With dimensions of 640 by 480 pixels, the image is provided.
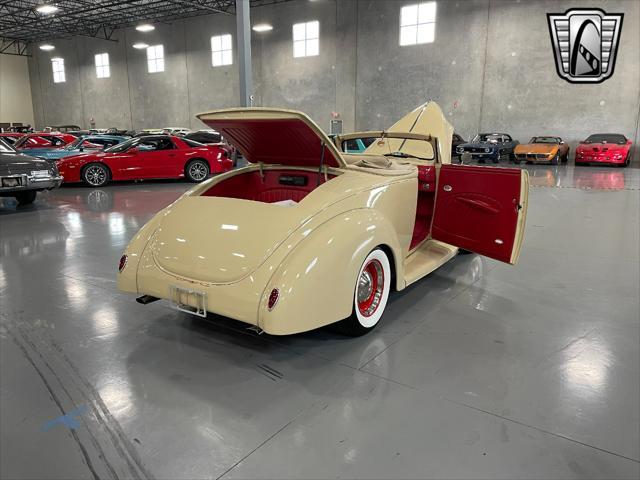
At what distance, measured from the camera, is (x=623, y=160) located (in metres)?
15.8

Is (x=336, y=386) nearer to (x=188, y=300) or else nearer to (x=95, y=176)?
(x=188, y=300)

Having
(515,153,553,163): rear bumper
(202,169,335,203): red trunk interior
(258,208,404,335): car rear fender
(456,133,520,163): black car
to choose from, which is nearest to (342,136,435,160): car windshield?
(202,169,335,203): red trunk interior

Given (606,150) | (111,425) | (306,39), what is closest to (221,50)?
(306,39)

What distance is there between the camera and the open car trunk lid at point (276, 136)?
10.2 ft

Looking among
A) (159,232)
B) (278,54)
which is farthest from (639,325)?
(278,54)

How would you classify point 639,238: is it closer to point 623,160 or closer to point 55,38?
point 623,160

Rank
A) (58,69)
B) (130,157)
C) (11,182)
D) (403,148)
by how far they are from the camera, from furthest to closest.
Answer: (58,69) → (130,157) → (11,182) → (403,148)

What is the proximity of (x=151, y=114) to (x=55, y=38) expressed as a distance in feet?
36.6

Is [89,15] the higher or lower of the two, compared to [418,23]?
higher

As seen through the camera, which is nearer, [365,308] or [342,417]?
[342,417]

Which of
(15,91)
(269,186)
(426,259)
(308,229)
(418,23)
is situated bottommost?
(426,259)

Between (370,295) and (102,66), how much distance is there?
33422 millimetres

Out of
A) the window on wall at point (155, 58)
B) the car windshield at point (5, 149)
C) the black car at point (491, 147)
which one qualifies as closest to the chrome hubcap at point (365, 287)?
the car windshield at point (5, 149)

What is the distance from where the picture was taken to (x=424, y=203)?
4504 millimetres
